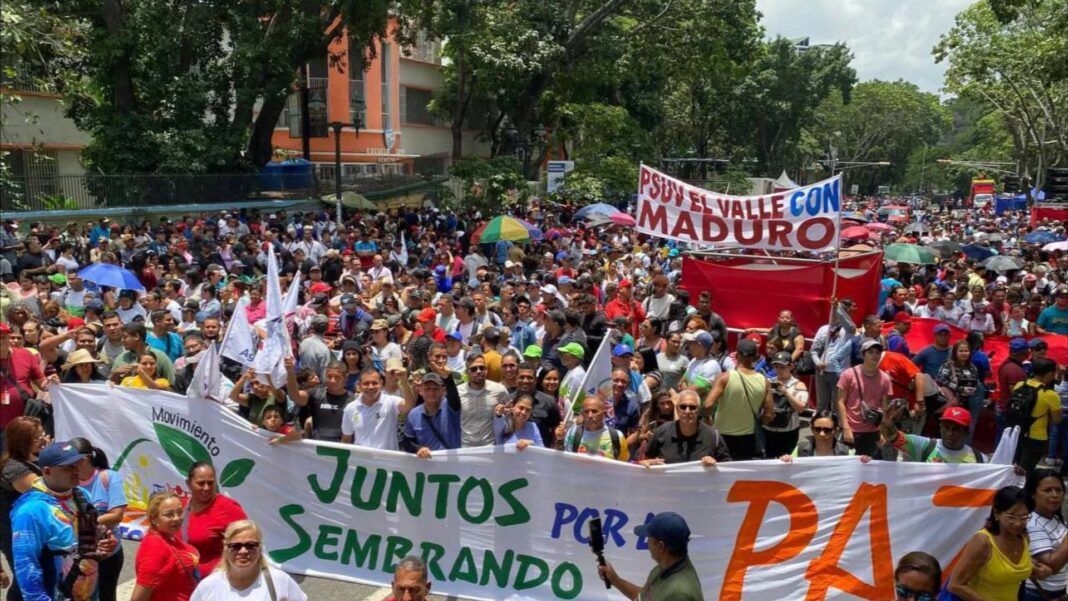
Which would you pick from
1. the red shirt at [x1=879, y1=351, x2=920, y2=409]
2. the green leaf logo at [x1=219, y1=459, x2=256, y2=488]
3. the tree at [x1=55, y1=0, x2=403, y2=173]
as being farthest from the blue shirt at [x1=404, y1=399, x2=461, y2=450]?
the tree at [x1=55, y1=0, x2=403, y2=173]

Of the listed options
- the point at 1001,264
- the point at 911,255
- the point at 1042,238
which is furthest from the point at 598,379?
the point at 1042,238

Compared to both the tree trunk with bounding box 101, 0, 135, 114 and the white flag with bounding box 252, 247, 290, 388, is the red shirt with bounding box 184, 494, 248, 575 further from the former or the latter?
the tree trunk with bounding box 101, 0, 135, 114

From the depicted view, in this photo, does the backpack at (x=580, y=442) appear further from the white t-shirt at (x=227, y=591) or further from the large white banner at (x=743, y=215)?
the large white banner at (x=743, y=215)

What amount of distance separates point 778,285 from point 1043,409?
411 centimetres

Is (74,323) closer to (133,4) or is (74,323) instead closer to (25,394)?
(25,394)

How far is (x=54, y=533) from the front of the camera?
438 cm

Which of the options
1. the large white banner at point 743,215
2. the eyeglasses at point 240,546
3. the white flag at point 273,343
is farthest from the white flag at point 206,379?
the large white banner at point 743,215

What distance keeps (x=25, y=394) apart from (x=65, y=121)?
864 inches

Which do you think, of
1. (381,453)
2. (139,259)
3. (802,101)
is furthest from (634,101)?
(381,453)

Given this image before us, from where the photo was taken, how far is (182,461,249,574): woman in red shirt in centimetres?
486

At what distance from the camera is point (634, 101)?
4019 cm

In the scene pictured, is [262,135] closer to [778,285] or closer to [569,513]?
[778,285]

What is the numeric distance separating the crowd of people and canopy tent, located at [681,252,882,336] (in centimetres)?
25

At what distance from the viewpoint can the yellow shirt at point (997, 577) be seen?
14.6ft
